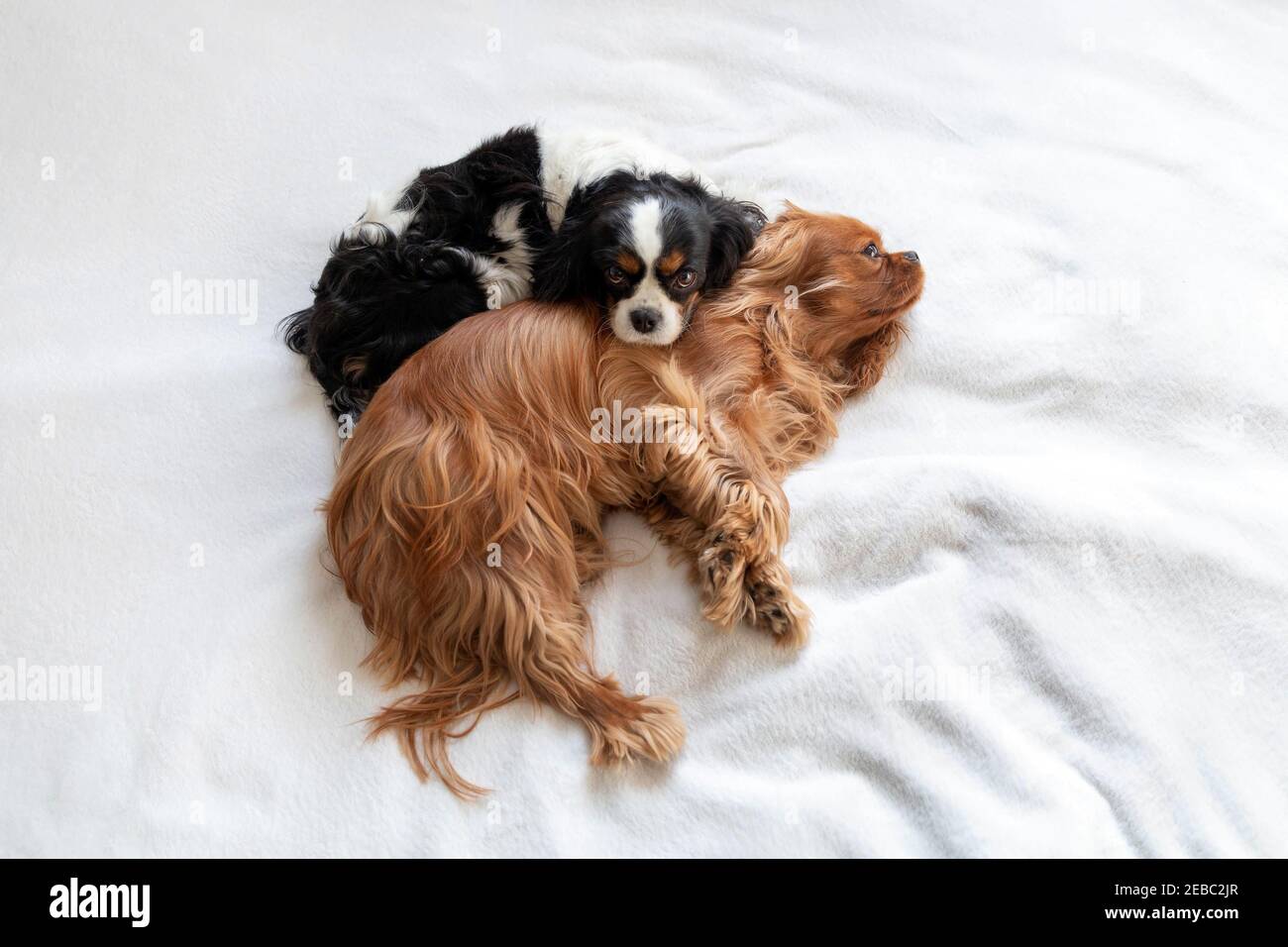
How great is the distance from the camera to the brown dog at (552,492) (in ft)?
7.39

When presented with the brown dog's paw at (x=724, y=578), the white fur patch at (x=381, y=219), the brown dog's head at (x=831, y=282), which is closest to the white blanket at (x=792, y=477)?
the brown dog's paw at (x=724, y=578)

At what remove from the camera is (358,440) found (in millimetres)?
2400

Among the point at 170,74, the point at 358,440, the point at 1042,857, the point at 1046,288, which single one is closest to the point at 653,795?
the point at 1042,857

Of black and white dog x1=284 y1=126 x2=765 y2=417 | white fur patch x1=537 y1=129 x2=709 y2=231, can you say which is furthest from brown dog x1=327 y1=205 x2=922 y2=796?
white fur patch x1=537 y1=129 x2=709 y2=231

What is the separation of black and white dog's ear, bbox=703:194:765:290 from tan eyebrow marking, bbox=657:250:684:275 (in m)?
0.20

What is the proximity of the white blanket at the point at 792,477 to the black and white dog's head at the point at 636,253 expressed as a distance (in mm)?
476

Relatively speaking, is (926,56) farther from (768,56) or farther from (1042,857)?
(1042,857)

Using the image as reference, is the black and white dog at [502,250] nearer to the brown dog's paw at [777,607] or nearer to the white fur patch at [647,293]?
the white fur patch at [647,293]

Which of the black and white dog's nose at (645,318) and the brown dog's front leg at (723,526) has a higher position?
the black and white dog's nose at (645,318)

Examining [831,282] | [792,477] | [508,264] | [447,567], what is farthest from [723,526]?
[508,264]

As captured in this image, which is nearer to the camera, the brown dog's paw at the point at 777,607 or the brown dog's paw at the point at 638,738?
the brown dog's paw at the point at 638,738

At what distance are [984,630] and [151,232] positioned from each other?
2430 millimetres

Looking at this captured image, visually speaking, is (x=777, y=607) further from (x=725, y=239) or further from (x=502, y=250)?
(x=502, y=250)

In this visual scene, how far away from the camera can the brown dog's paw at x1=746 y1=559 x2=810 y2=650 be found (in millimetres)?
2303
